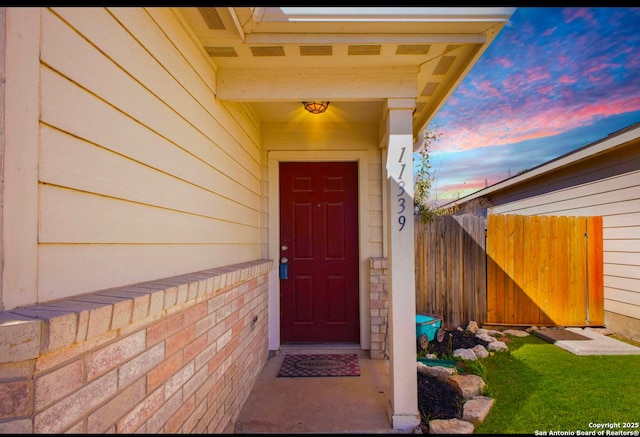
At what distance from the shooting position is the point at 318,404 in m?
2.80

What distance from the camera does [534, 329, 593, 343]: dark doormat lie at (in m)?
4.52

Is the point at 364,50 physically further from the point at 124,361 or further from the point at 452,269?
the point at 452,269

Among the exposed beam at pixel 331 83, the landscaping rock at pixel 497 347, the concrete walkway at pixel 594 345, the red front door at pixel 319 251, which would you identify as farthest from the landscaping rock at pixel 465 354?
the exposed beam at pixel 331 83

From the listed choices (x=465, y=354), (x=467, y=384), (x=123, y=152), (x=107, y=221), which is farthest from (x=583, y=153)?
(x=107, y=221)

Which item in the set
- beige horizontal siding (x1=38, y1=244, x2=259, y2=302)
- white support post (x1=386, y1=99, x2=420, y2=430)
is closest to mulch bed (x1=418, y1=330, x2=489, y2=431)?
white support post (x1=386, y1=99, x2=420, y2=430)

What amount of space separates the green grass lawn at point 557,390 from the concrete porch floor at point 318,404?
81cm

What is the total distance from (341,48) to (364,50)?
17 cm

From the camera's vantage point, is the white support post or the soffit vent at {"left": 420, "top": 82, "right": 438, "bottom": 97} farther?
the soffit vent at {"left": 420, "top": 82, "right": 438, "bottom": 97}

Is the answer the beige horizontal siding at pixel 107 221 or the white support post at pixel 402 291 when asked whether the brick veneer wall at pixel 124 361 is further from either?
the white support post at pixel 402 291

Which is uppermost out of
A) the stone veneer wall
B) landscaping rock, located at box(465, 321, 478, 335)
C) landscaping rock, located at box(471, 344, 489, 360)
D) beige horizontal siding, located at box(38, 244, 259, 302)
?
beige horizontal siding, located at box(38, 244, 259, 302)

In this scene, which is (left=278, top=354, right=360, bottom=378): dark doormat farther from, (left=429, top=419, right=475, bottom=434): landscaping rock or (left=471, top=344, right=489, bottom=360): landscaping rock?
(left=471, top=344, right=489, bottom=360): landscaping rock

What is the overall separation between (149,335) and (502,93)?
6647 mm

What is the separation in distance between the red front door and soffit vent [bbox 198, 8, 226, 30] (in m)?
2.14

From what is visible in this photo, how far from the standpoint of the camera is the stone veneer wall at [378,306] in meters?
3.84
